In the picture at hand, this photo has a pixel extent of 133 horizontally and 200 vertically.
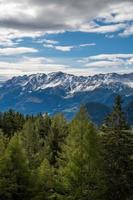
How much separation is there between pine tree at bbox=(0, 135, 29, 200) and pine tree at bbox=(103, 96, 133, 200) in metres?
10.8

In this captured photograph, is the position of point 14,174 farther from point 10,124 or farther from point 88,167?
point 10,124

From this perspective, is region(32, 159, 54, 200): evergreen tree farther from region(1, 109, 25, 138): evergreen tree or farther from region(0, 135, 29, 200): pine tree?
region(1, 109, 25, 138): evergreen tree

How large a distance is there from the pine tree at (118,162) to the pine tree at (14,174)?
35.3 feet

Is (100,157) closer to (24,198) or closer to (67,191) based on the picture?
(67,191)

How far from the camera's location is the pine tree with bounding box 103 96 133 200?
46.0m

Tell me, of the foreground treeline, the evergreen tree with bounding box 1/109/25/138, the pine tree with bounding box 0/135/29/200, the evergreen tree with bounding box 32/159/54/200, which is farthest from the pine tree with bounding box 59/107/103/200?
the evergreen tree with bounding box 1/109/25/138

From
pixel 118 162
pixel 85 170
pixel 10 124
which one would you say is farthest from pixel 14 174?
pixel 10 124

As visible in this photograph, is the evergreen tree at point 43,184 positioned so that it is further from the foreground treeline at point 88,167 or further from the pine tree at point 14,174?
the pine tree at point 14,174

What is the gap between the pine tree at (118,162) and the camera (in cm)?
4603

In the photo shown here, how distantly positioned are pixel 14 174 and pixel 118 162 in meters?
12.6

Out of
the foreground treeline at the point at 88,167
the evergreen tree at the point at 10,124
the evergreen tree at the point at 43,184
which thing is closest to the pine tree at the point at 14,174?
the foreground treeline at the point at 88,167

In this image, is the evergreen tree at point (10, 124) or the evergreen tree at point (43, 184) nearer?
the evergreen tree at point (43, 184)

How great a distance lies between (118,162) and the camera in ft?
153

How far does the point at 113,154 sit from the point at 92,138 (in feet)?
9.48
